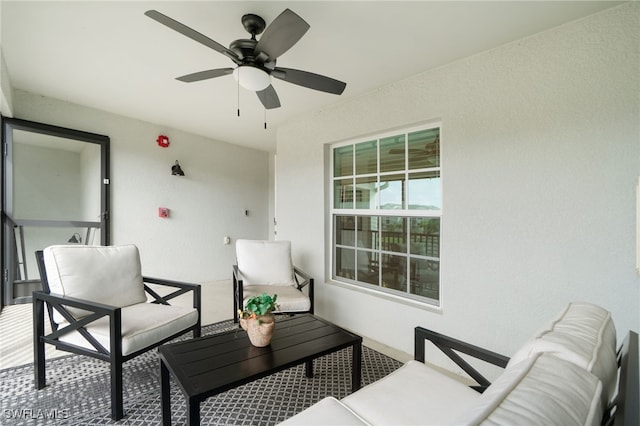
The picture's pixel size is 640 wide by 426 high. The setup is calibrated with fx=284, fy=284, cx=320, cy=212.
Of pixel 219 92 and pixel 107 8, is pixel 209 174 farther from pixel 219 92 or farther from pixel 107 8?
pixel 107 8

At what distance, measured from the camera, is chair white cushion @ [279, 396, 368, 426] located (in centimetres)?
103

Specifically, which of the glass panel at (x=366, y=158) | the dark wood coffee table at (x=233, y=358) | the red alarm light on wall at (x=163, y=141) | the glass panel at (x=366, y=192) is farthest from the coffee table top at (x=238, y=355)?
the red alarm light on wall at (x=163, y=141)

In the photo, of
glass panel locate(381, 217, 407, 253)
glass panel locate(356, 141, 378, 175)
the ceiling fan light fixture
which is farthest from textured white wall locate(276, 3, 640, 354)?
the ceiling fan light fixture

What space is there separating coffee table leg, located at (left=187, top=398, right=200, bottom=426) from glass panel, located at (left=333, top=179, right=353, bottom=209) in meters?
2.36

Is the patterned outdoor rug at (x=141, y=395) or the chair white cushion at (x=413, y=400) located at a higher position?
the chair white cushion at (x=413, y=400)

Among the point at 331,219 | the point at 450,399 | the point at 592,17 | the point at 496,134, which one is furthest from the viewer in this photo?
the point at 331,219

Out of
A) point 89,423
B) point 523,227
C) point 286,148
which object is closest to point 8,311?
point 89,423

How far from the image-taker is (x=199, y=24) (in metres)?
1.94

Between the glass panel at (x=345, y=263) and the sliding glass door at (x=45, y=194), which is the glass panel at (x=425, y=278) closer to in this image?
the glass panel at (x=345, y=263)

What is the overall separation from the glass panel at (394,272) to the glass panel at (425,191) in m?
0.54

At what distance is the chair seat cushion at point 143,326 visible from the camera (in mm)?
1754

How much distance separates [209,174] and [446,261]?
4.02 m

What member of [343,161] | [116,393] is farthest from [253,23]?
[116,393]

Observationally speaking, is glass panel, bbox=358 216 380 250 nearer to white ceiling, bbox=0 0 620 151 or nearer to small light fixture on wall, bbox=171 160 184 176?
white ceiling, bbox=0 0 620 151
